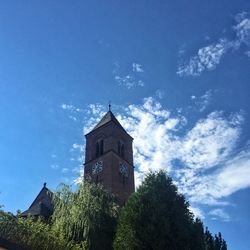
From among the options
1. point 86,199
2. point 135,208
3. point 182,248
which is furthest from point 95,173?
point 182,248

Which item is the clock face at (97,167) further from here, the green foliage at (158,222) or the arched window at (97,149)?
the green foliage at (158,222)

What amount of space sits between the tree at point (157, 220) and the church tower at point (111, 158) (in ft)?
42.0

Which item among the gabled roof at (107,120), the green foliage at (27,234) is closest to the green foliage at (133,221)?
the green foliage at (27,234)

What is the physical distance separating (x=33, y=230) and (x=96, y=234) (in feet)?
28.5

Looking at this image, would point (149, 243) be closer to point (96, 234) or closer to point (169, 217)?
point (169, 217)

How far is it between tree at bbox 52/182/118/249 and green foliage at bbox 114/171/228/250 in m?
2.20

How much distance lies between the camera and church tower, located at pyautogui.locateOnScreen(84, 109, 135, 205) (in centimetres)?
3650

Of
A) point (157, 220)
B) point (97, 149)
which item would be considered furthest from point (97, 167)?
point (157, 220)

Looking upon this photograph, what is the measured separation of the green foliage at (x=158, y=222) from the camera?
1988 cm

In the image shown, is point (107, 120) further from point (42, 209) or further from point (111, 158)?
point (42, 209)

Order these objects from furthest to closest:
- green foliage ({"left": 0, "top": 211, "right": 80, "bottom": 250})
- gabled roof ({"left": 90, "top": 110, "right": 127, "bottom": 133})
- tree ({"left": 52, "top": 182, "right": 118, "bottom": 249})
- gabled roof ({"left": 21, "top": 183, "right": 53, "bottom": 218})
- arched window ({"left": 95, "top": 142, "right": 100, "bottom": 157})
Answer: gabled roof ({"left": 90, "top": 110, "right": 127, "bottom": 133}) < arched window ({"left": 95, "top": 142, "right": 100, "bottom": 157}) < gabled roof ({"left": 21, "top": 183, "right": 53, "bottom": 218}) < tree ({"left": 52, "top": 182, "right": 118, "bottom": 249}) < green foliage ({"left": 0, "top": 211, "right": 80, "bottom": 250})

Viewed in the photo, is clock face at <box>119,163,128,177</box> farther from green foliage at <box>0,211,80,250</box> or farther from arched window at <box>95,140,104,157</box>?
green foliage at <box>0,211,80,250</box>

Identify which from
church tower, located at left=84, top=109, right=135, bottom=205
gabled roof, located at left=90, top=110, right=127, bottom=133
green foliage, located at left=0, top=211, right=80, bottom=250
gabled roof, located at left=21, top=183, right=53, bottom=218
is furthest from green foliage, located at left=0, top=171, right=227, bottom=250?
gabled roof, located at left=90, top=110, right=127, bottom=133

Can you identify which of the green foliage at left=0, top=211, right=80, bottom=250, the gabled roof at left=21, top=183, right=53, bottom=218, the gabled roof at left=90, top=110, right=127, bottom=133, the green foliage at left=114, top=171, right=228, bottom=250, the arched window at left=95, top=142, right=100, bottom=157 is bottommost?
the green foliage at left=0, top=211, right=80, bottom=250
